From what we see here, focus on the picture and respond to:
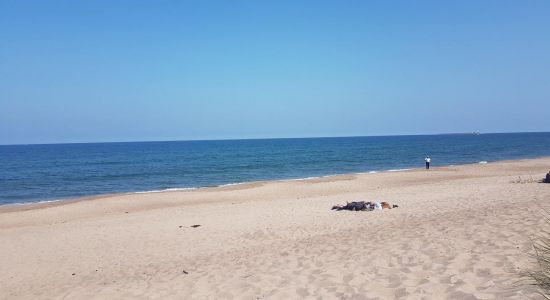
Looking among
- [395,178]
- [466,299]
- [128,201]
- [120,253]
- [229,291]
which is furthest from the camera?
[395,178]

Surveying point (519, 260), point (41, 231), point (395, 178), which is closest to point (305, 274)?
point (519, 260)

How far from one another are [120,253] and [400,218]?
7.83 m

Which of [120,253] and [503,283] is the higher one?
[503,283]

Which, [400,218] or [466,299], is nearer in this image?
[466,299]

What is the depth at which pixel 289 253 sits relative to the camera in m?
9.02

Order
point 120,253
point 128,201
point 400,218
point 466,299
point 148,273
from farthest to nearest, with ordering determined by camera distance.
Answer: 1. point 128,201
2. point 400,218
3. point 120,253
4. point 148,273
5. point 466,299

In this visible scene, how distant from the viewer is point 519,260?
642cm

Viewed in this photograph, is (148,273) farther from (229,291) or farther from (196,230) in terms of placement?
(196,230)

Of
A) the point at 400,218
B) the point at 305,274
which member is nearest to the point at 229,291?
the point at 305,274

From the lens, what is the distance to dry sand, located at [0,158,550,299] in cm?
Result: 635

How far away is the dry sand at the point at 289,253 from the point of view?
6348 millimetres

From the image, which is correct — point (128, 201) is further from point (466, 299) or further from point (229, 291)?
point (466, 299)

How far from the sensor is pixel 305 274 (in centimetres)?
727

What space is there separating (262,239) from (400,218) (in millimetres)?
4053
